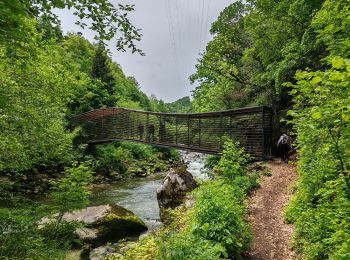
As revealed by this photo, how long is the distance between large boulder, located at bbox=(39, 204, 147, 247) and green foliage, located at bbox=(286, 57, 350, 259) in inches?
183

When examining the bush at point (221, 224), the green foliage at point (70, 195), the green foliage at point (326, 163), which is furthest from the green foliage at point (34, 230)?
the green foliage at point (326, 163)

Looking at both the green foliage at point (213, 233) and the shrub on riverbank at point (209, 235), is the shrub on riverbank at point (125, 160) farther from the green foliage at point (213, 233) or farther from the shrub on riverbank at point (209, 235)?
the green foliage at point (213, 233)

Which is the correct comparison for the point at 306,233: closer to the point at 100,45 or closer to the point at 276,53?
the point at 100,45

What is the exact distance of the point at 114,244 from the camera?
7.57 meters

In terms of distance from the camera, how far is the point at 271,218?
6.73 meters

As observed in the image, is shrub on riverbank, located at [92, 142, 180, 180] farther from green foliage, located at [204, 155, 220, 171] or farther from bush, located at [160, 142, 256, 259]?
bush, located at [160, 142, 256, 259]

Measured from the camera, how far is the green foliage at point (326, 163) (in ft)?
9.37

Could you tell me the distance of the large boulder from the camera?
7674mm

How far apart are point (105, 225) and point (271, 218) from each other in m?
4.73

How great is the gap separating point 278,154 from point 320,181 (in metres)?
8.16

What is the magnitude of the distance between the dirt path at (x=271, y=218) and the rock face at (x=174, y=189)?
3.00 meters

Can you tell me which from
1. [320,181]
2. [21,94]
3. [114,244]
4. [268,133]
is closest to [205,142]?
[268,133]

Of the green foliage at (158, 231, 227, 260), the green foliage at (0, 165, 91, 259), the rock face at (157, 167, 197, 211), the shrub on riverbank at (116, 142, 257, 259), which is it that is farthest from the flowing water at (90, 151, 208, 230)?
the green foliage at (158, 231, 227, 260)

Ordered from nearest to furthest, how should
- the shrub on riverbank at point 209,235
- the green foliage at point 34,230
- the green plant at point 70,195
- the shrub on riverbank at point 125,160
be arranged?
the shrub on riverbank at point 209,235, the green foliage at point 34,230, the green plant at point 70,195, the shrub on riverbank at point 125,160
